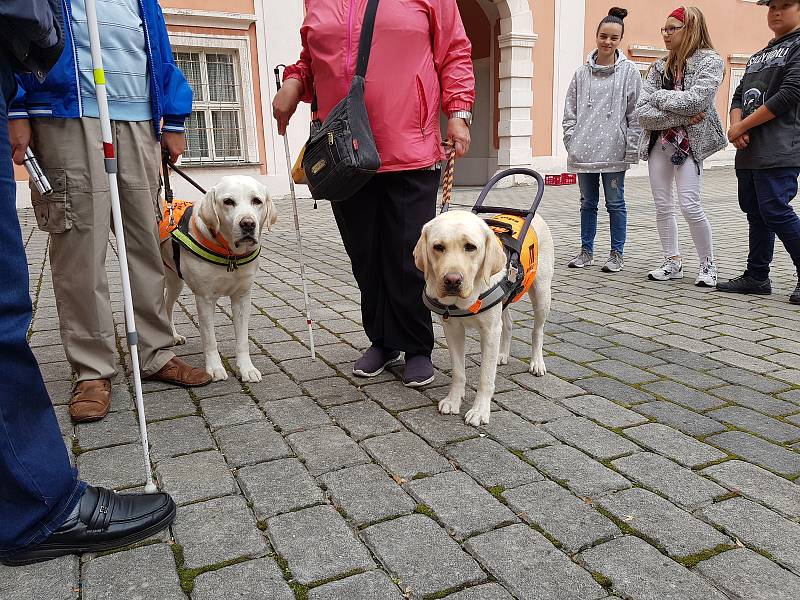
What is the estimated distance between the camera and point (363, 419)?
3227 mm

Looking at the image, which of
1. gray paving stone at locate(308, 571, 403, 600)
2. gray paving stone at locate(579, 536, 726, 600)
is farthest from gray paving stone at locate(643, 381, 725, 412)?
gray paving stone at locate(308, 571, 403, 600)

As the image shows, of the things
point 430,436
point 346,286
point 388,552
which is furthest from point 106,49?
point 346,286

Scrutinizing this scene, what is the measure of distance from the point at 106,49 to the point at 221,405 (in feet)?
6.17

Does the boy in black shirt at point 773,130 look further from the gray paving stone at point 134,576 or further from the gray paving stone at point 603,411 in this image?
the gray paving stone at point 134,576

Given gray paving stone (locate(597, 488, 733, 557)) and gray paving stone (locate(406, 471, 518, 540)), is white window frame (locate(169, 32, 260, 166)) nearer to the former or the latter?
gray paving stone (locate(406, 471, 518, 540))

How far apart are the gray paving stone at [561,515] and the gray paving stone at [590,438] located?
393mm

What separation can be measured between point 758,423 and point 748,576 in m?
1.33

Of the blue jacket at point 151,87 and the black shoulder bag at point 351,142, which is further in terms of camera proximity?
the black shoulder bag at point 351,142

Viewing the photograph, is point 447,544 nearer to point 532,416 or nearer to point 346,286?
point 532,416

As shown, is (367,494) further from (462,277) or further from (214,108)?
(214,108)

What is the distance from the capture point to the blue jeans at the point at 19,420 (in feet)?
6.38

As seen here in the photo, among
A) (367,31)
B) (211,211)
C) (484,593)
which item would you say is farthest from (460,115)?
(484,593)

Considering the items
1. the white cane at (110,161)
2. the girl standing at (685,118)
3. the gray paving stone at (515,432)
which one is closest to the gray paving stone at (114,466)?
the white cane at (110,161)

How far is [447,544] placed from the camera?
2.19 m
